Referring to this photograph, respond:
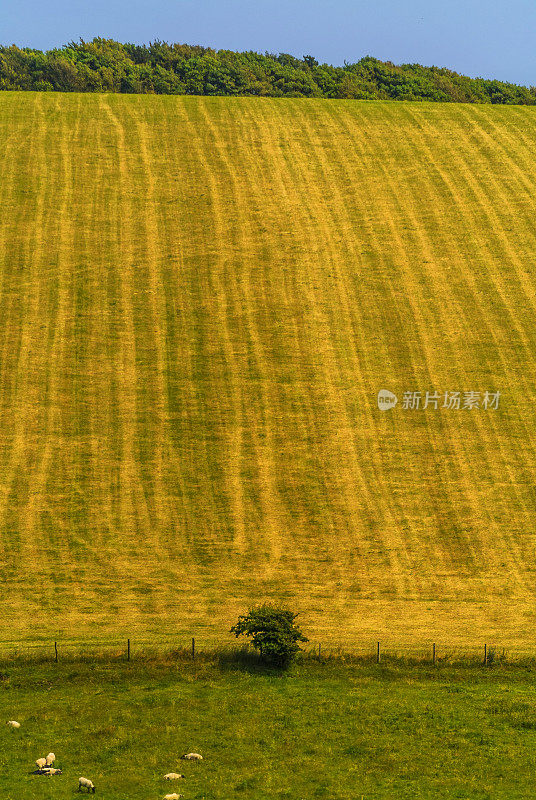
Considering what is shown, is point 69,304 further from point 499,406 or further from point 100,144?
point 499,406

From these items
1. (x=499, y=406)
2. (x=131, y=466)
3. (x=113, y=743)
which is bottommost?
(x=113, y=743)

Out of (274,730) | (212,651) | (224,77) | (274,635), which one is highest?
(224,77)

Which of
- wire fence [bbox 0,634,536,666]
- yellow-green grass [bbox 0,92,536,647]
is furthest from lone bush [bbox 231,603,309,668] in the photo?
yellow-green grass [bbox 0,92,536,647]

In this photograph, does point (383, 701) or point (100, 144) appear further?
point (100, 144)

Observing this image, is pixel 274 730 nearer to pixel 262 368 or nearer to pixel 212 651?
pixel 212 651

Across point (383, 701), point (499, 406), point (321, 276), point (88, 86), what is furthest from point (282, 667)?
point (88, 86)

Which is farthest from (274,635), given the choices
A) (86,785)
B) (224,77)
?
(224,77)

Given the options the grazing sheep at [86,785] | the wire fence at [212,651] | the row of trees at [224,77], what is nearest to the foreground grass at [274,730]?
the grazing sheep at [86,785]
